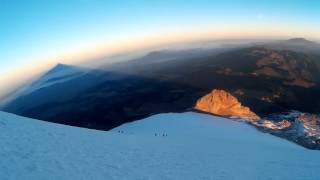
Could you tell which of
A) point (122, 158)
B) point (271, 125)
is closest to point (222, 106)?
point (271, 125)

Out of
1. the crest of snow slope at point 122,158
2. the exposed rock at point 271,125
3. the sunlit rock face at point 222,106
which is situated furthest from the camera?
the sunlit rock face at point 222,106

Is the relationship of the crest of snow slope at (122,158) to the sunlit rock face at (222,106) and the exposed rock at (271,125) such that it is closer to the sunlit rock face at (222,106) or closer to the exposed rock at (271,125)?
the exposed rock at (271,125)

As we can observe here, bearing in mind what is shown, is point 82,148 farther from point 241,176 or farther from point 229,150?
point 229,150

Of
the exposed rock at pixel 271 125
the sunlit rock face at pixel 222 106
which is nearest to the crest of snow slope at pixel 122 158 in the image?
the exposed rock at pixel 271 125

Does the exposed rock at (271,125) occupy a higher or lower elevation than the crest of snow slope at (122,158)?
lower

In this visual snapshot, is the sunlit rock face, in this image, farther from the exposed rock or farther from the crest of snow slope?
the crest of snow slope

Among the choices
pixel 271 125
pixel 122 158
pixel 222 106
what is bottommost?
pixel 271 125

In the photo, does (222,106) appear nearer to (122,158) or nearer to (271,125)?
(271,125)
